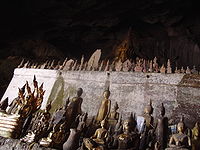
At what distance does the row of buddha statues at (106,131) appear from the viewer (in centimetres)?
438

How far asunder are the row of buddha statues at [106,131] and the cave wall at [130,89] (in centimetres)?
29

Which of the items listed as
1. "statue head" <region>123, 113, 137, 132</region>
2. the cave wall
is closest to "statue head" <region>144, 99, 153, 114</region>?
the cave wall

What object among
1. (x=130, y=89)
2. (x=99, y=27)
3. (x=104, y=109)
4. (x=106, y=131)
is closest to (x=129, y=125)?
(x=106, y=131)

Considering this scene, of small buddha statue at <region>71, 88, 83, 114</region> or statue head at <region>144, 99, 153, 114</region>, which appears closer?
statue head at <region>144, 99, 153, 114</region>

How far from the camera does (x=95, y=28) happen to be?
16469 millimetres

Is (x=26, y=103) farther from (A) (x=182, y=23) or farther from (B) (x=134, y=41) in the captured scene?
(A) (x=182, y=23)

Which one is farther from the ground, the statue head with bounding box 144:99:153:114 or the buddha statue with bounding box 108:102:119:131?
the statue head with bounding box 144:99:153:114

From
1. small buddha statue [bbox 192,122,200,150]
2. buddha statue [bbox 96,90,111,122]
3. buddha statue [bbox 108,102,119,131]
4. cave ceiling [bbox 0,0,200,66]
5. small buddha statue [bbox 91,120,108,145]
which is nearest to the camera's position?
small buddha statue [bbox 192,122,200,150]

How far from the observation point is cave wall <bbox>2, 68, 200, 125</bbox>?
5.33 meters

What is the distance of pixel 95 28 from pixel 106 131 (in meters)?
12.9

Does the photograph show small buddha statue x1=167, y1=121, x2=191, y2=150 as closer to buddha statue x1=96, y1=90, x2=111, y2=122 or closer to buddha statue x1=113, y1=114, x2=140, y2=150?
buddha statue x1=113, y1=114, x2=140, y2=150

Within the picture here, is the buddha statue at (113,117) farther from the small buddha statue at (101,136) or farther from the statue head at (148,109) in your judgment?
the statue head at (148,109)

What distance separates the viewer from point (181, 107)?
5.27 metres

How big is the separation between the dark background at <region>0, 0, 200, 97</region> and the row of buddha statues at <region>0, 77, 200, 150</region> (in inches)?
308
